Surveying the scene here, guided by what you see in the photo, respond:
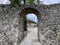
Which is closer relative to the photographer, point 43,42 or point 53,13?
point 43,42

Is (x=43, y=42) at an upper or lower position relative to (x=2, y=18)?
lower

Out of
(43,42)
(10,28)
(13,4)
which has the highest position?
(13,4)

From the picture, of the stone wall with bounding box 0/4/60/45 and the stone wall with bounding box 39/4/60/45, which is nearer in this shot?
the stone wall with bounding box 39/4/60/45

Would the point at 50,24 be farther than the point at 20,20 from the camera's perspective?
No

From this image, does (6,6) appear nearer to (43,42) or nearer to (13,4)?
(13,4)

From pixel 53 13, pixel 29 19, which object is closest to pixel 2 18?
pixel 53 13

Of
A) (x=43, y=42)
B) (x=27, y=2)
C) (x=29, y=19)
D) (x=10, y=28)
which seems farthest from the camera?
(x=29, y=19)

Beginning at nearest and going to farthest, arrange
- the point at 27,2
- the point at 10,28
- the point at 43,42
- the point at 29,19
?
the point at 43,42 → the point at 10,28 → the point at 27,2 → the point at 29,19

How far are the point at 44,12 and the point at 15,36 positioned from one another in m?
2.34

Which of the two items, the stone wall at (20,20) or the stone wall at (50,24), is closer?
the stone wall at (50,24)

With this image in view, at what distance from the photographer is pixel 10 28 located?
950 cm

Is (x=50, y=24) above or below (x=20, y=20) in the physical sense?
below

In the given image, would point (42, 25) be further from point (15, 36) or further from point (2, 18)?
point (2, 18)

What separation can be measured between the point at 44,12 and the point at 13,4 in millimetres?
1964
